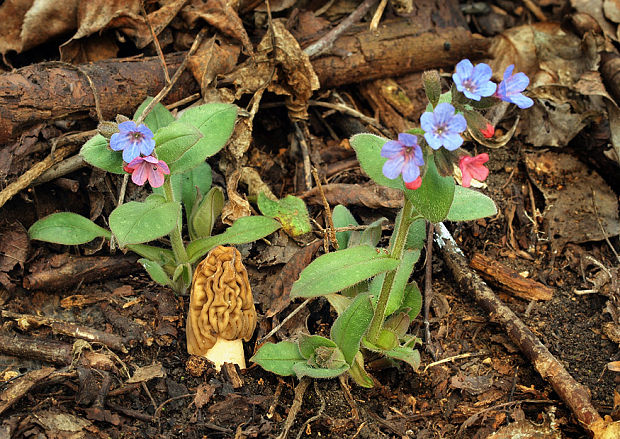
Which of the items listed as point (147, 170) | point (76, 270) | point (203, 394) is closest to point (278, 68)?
point (147, 170)

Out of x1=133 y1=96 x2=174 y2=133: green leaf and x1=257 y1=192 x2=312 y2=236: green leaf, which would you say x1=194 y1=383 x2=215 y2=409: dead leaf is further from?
x1=133 y1=96 x2=174 y2=133: green leaf

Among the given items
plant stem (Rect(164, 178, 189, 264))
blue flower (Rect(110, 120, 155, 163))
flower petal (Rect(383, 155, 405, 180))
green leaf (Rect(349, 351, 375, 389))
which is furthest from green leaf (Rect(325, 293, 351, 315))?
blue flower (Rect(110, 120, 155, 163))

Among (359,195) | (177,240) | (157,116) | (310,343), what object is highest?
(157,116)

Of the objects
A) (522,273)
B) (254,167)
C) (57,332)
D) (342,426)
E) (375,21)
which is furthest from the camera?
(375,21)

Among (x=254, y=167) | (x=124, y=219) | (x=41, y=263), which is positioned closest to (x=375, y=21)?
(x=254, y=167)

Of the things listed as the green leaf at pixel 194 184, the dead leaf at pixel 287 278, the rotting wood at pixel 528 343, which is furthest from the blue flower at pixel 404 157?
the green leaf at pixel 194 184

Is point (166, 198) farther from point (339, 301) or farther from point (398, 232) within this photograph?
point (398, 232)

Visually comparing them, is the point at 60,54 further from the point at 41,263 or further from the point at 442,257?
the point at 442,257
